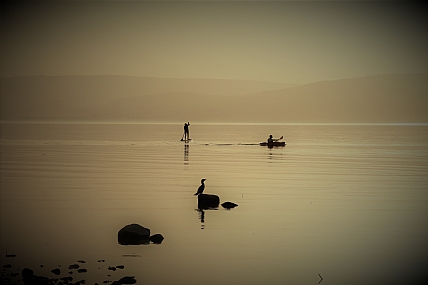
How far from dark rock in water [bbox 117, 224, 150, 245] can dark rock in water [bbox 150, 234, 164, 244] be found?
209mm

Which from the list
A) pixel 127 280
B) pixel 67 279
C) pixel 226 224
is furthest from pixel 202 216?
pixel 67 279

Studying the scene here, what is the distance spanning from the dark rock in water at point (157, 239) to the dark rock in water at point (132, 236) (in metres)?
0.21

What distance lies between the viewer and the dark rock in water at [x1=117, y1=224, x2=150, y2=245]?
18.3 meters

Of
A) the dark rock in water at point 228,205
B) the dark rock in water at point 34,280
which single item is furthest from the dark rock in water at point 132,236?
the dark rock in water at point 228,205

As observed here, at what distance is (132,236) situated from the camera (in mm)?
18297

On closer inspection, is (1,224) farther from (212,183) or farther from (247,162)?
(247,162)

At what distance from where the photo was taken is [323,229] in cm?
2084

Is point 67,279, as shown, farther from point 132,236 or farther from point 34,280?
point 132,236

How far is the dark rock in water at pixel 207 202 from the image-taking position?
24.8 m

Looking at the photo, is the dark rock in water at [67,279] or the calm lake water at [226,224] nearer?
the dark rock in water at [67,279]

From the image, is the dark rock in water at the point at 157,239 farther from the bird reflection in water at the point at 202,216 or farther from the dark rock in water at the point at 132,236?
the bird reflection in water at the point at 202,216

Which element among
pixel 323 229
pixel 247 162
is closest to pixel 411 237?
pixel 323 229

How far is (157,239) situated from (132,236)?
0.85 meters

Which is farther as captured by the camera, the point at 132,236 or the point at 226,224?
the point at 226,224
